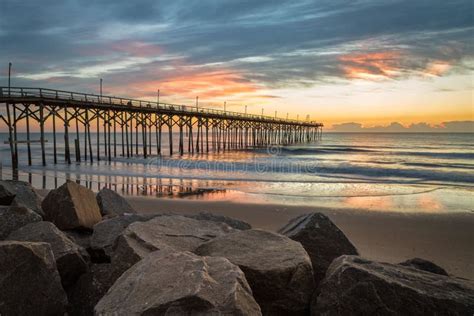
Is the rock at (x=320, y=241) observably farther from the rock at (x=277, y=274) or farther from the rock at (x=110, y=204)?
the rock at (x=110, y=204)

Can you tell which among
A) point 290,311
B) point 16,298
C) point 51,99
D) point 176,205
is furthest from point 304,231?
point 51,99

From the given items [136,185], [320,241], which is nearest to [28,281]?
[320,241]

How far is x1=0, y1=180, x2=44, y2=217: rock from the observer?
227 inches

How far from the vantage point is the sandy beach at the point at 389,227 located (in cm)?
680

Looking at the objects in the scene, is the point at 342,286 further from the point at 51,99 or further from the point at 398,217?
the point at 51,99

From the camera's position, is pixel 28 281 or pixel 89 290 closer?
pixel 28 281

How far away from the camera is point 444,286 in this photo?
10.2ft

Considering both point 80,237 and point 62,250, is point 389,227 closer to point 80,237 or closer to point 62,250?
point 80,237

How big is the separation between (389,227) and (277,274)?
21.4 ft

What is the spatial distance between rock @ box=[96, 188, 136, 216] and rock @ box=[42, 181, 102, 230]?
73 centimetres

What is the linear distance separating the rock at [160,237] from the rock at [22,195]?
2.28m

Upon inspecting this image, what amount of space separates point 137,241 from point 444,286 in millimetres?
2723

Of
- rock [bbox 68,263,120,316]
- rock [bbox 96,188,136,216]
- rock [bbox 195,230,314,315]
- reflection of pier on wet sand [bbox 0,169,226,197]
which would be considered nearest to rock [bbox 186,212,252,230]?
rock [bbox 96,188,136,216]

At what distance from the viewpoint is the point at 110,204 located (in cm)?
655
